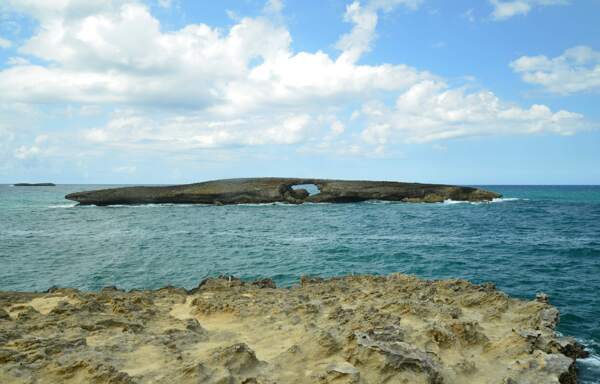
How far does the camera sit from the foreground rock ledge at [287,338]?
290 inches

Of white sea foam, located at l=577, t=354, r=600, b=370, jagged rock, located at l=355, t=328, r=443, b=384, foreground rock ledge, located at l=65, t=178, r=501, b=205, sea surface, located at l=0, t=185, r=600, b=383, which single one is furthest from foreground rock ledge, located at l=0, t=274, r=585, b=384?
foreground rock ledge, located at l=65, t=178, r=501, b=205

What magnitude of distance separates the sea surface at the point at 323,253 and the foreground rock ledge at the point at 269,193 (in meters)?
23.3

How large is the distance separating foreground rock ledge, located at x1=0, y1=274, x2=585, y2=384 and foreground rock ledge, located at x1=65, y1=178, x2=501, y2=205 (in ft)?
172

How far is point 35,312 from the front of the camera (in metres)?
10.9

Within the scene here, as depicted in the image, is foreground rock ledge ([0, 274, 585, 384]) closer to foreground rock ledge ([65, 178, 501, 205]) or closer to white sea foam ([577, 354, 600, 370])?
white sea foam ([577, 354, 600, 370])

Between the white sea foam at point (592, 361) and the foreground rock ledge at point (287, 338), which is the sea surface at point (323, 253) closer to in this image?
the white sea foam at point (592, 361)

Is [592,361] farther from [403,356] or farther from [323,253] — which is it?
[323,253]

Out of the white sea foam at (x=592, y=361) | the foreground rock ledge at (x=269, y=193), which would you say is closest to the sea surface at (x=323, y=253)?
the white sea foam at (x=592, y=361)

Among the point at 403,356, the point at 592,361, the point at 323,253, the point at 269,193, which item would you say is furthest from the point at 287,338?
the point at 269,193

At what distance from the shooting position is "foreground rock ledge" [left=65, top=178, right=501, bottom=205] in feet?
217

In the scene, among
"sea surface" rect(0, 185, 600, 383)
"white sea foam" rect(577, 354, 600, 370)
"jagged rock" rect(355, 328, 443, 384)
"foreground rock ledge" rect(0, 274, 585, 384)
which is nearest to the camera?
"foreground rock ledge" rect(0, 274, 585, 384)

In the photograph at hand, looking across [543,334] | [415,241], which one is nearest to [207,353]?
[543,334]

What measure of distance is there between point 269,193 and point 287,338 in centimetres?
5667

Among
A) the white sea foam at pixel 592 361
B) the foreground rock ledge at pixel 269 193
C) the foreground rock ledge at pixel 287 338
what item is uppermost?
the foreground rock ledge at pixel 269 193
